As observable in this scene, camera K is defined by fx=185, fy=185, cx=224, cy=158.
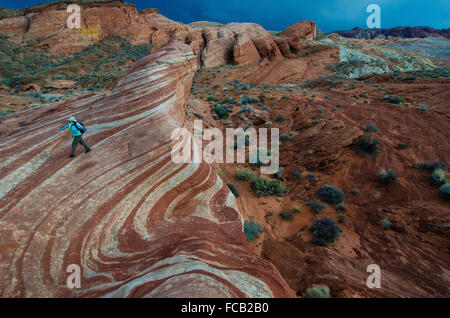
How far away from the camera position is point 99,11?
39500mm

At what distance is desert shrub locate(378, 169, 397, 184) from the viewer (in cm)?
810

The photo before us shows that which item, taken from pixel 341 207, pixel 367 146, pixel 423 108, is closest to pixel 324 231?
pixel 341 207

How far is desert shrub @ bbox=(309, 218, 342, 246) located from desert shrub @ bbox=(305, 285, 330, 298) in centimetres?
191

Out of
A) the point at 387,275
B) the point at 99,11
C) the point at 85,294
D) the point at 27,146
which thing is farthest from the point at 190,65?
the point at 99,11

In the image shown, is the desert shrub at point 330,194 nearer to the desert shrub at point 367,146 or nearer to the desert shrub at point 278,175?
the desert shrub at point 278,175

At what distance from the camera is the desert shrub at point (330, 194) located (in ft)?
25.4

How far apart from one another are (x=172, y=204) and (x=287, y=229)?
438 cm

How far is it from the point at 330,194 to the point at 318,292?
15.2ft

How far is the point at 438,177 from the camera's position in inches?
298

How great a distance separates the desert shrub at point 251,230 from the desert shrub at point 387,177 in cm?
621

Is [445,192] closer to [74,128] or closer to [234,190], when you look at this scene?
[234,190]

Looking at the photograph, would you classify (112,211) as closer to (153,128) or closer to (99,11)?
(153,128)

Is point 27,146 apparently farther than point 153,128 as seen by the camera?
No

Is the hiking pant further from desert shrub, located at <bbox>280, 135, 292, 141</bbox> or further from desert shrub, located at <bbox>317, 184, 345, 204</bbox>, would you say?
desert shrub, located at <bbox>280, 135, 292, 141</bbox>
